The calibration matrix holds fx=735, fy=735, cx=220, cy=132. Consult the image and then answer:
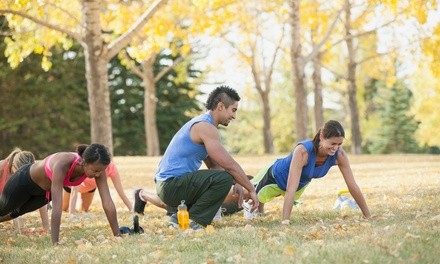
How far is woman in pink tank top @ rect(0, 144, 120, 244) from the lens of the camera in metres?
7.34

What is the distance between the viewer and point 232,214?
385 inches

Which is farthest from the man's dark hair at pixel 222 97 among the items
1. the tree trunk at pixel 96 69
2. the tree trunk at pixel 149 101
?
the tree trunk at pixel 149 101

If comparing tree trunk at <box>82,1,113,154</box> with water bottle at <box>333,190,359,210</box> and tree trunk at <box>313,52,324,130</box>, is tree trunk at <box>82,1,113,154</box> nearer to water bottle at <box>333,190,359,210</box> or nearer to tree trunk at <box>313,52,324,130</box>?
water bottle at <box>333,190,359,210</box>

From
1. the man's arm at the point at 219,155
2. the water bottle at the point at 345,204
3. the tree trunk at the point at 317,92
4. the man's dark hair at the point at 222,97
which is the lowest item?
the water bottle at the point at 345,204

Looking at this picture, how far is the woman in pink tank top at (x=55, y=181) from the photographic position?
7.34m

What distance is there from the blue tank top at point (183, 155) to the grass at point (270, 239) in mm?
657

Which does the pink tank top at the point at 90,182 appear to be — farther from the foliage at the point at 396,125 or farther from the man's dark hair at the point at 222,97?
the foliage at the point at 396,125

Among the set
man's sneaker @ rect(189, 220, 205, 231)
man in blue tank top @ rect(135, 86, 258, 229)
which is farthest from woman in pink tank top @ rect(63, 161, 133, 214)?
man's sneaker @ rect(189, 220, 205, 231)

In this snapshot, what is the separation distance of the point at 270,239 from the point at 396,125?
51677 millimetres

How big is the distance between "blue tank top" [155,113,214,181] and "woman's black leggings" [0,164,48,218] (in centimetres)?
142

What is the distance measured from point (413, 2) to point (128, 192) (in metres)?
9.93

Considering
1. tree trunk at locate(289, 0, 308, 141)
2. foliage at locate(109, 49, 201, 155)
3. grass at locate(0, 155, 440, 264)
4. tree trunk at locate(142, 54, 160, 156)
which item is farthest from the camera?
foliage at locate(109, 49, 201, 155)

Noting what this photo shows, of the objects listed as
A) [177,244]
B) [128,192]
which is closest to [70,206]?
[128,192]

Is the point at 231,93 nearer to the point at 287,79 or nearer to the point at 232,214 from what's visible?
the point at 232,214
